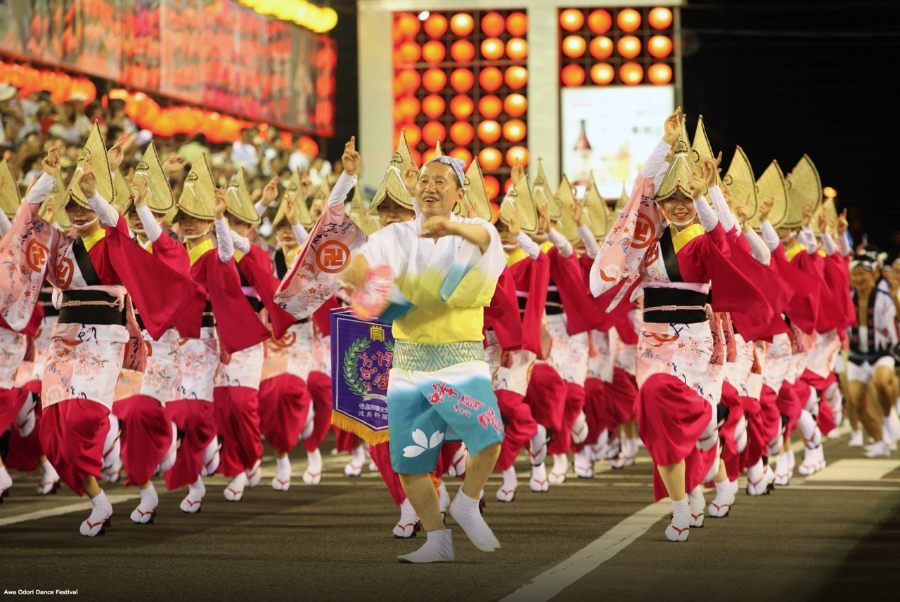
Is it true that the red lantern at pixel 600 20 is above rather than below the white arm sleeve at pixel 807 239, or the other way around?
above

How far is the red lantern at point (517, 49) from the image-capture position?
23859 millimetres

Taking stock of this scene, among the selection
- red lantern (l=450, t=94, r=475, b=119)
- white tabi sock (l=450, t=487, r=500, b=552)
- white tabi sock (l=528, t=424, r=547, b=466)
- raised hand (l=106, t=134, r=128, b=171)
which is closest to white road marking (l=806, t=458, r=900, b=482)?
white tabi sock (l=528, t=424, r=547, b=466)

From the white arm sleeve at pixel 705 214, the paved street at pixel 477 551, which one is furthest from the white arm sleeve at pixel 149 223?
the white arm sleeve at pixel 705 214

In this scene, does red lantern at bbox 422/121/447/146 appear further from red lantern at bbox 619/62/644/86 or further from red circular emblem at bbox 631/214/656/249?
red circular emblem at bbox 631/214/656/249

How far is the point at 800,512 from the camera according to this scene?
10.2 m

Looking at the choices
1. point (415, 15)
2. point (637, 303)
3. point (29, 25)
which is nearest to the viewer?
point (637, 303)

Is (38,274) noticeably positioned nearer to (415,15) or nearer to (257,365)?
(257,365)

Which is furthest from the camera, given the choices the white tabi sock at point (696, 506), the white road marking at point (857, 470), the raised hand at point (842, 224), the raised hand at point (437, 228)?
the raised hand at point (842, 224)

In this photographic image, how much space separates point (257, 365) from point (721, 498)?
3221mm

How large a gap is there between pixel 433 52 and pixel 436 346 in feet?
54.7

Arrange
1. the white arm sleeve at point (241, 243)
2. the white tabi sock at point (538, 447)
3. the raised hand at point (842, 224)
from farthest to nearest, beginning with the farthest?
the raised hand at point (842, 224)
the white tabi sock at point (538, 447)
the white arm sleeve at point (241, 243)

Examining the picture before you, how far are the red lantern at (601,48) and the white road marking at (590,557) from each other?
14.0 meters

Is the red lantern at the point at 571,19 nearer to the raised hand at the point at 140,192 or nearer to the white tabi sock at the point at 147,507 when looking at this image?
the raised hand at the point at 140,192

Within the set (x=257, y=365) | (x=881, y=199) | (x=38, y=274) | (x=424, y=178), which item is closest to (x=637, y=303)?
(x=257, y=365)
